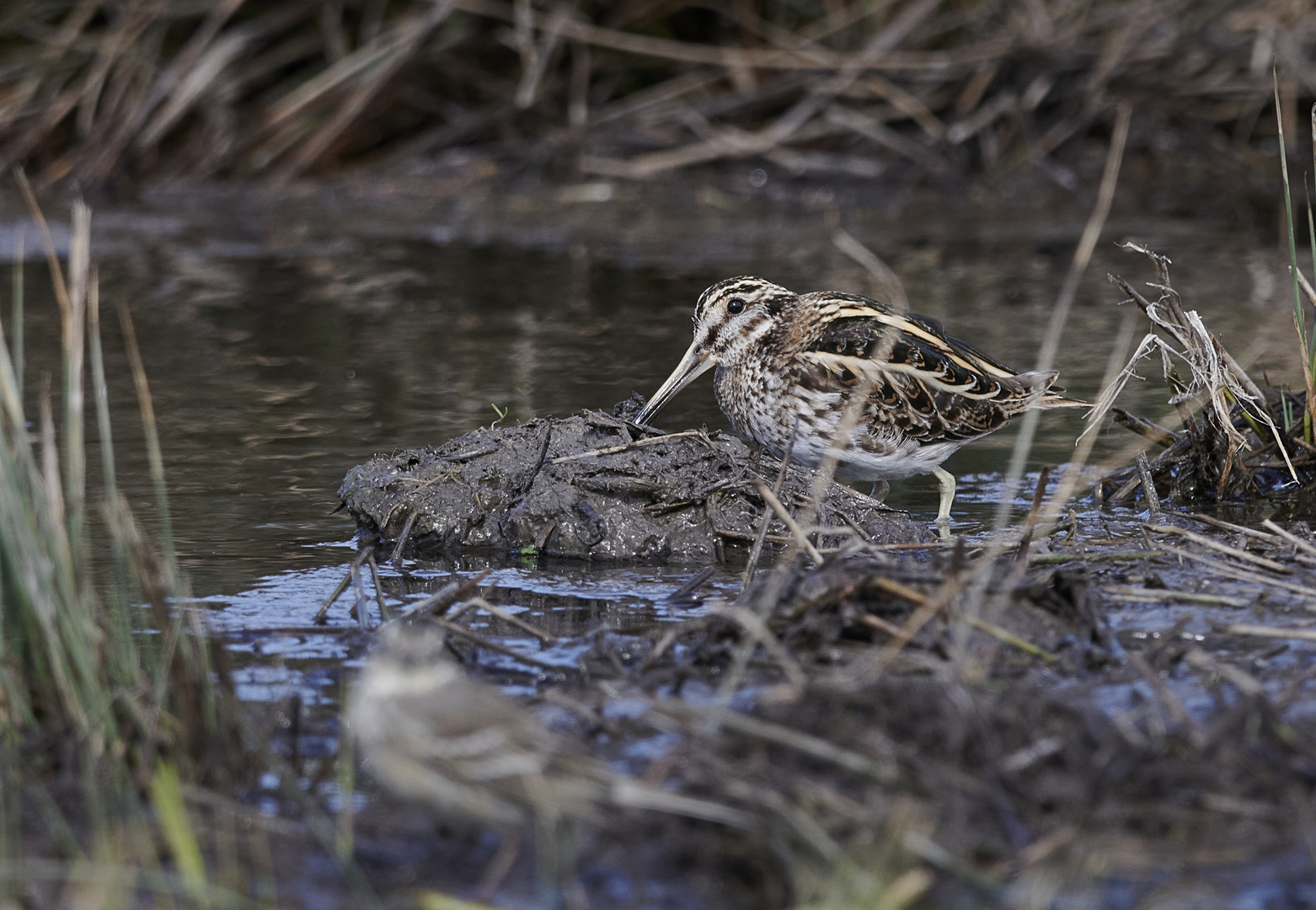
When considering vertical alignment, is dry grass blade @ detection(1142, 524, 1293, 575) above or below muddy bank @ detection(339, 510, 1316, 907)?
above

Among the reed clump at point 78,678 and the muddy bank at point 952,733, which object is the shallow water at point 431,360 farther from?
the reed clump at point 78,678

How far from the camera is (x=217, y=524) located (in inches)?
245

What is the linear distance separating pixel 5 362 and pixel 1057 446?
4906mm

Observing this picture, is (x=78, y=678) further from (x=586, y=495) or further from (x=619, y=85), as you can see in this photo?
(x=619, y=85)

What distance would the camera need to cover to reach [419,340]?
9.85 meters

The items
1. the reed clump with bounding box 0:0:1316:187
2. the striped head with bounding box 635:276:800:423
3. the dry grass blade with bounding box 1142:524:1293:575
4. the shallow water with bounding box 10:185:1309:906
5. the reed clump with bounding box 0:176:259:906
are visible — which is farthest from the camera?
the reed clump with bounding box 0:0:1316:187

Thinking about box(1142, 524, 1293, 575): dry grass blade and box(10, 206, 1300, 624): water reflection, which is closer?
box(1142, 524, 1293, 575): dry grass blade

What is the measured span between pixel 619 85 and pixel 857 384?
853 cm

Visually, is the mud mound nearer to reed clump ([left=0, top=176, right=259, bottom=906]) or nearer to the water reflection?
the water reflection

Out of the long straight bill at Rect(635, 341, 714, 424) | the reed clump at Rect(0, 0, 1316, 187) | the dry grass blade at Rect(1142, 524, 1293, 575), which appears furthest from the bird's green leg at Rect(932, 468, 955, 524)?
the reed clump at Rect(0, 0, 1316, 187)

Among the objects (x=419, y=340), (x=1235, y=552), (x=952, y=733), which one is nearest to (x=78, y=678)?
(x=952, y=733)

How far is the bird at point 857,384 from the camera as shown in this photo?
6.29 metres

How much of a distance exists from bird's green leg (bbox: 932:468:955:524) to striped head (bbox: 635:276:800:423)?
931 mm

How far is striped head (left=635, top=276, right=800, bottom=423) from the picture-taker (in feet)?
22.1
